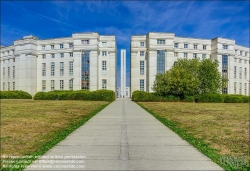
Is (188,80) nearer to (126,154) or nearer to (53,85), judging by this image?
(126,154)

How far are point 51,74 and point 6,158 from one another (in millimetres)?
51075

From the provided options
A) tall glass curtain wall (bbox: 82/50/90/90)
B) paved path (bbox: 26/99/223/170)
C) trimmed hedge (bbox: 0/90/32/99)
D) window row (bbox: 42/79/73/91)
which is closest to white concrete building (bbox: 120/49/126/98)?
window row (bbox: 42/79/73/91)

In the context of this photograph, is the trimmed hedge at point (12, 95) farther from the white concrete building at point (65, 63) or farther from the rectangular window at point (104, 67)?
the rectangular window at point (104, 67)

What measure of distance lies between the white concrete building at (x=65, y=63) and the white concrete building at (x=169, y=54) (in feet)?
20.8

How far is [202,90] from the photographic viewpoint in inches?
1444

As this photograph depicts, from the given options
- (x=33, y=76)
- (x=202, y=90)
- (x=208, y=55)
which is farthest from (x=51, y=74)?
(x=208, y=55)

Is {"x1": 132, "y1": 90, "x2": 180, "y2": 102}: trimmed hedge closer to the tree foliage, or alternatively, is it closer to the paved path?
the tree foliage

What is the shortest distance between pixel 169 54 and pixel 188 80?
1788 cm

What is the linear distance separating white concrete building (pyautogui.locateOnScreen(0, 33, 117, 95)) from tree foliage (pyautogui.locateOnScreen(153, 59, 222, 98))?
18.4 meters

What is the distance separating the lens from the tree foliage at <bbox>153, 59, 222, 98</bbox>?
108 feet

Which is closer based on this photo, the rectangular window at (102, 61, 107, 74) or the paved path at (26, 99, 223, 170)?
the paved path at (26, 99, 223, 170)

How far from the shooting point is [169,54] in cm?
4909

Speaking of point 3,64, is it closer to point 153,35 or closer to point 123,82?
point 153,35

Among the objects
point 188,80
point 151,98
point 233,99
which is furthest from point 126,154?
point 233,99
